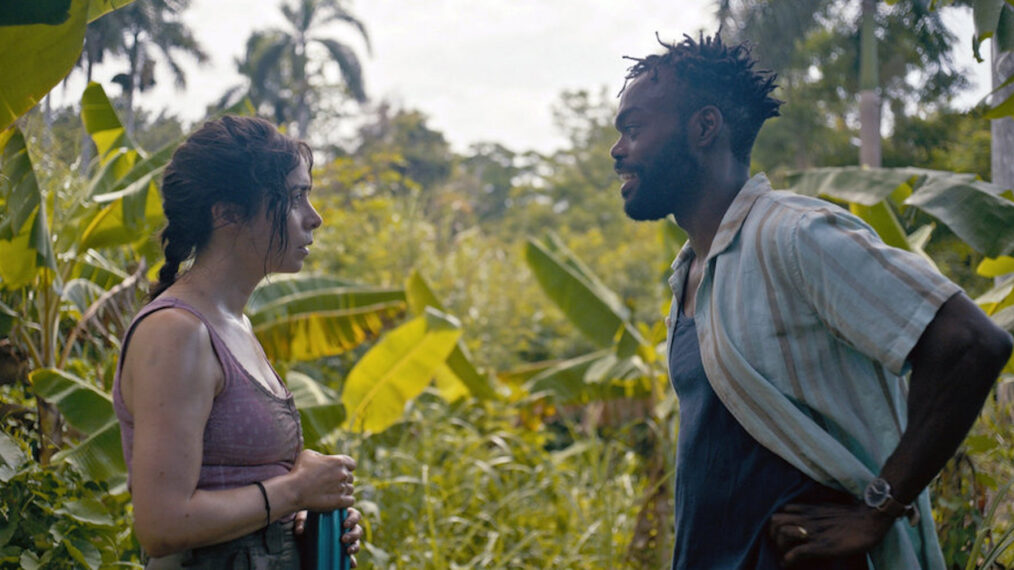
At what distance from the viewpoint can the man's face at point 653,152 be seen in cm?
214

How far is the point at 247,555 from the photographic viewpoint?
1.80m

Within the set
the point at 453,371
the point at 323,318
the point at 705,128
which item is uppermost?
the point at 705,128

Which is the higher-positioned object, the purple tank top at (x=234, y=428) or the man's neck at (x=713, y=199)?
the man's neck at (x=713, y=199)

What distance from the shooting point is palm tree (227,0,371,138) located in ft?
85.7

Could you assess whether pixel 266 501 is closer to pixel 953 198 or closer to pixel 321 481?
pixel 321 481

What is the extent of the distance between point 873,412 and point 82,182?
423cm

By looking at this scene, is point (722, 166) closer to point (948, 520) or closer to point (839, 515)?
point (839, 515)

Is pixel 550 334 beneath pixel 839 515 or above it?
beneath

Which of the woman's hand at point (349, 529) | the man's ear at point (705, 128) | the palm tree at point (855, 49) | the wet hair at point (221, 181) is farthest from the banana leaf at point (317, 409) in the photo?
the palm tree at point (855, 49)

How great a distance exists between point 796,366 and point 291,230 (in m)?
1.08

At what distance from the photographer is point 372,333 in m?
6.72

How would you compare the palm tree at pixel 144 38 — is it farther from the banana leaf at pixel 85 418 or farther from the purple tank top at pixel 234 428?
the purple tank top at pixel 234 428

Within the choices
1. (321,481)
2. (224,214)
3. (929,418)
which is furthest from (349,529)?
(929,418)

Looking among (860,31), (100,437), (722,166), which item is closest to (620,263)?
(860,31)
